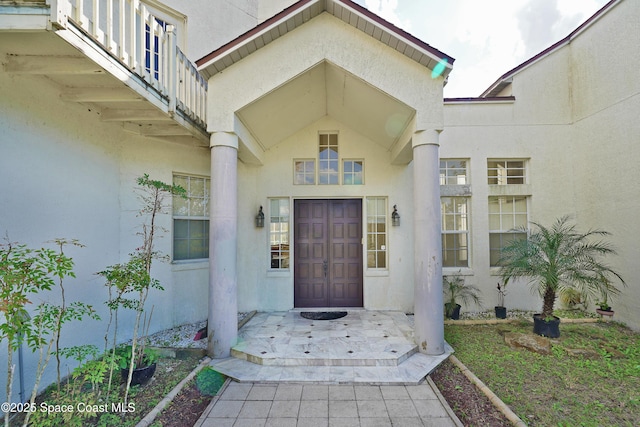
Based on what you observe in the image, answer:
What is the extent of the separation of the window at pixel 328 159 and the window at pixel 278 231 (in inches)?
40.9

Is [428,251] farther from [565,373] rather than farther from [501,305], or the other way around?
[501,305]

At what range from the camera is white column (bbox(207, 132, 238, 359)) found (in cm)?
436

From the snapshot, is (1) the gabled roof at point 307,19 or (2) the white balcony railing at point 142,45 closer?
(2) the white balcony railing at point 142,45

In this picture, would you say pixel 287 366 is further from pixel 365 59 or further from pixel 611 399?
pixel 365 59

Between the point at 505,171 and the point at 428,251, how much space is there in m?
4.08

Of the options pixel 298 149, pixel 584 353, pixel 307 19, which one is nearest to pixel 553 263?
pixel 584 353

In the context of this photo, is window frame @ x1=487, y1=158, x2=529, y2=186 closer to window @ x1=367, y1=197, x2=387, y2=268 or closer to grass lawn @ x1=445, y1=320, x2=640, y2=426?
window @ x1=367, y1=197, x2=387, y2=268

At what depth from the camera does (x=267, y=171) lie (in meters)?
6.63

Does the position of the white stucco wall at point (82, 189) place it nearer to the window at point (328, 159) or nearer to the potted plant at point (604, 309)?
the window at point (328, 159)

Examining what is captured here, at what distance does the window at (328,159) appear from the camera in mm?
6684

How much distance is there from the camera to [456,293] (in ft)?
21.2

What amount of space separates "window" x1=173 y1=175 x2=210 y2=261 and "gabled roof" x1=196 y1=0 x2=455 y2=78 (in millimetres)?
A: 2420

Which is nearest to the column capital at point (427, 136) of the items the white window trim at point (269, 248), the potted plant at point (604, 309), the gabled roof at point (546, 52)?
the white window trim at point (269, 248)

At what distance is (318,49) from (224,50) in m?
1.44
